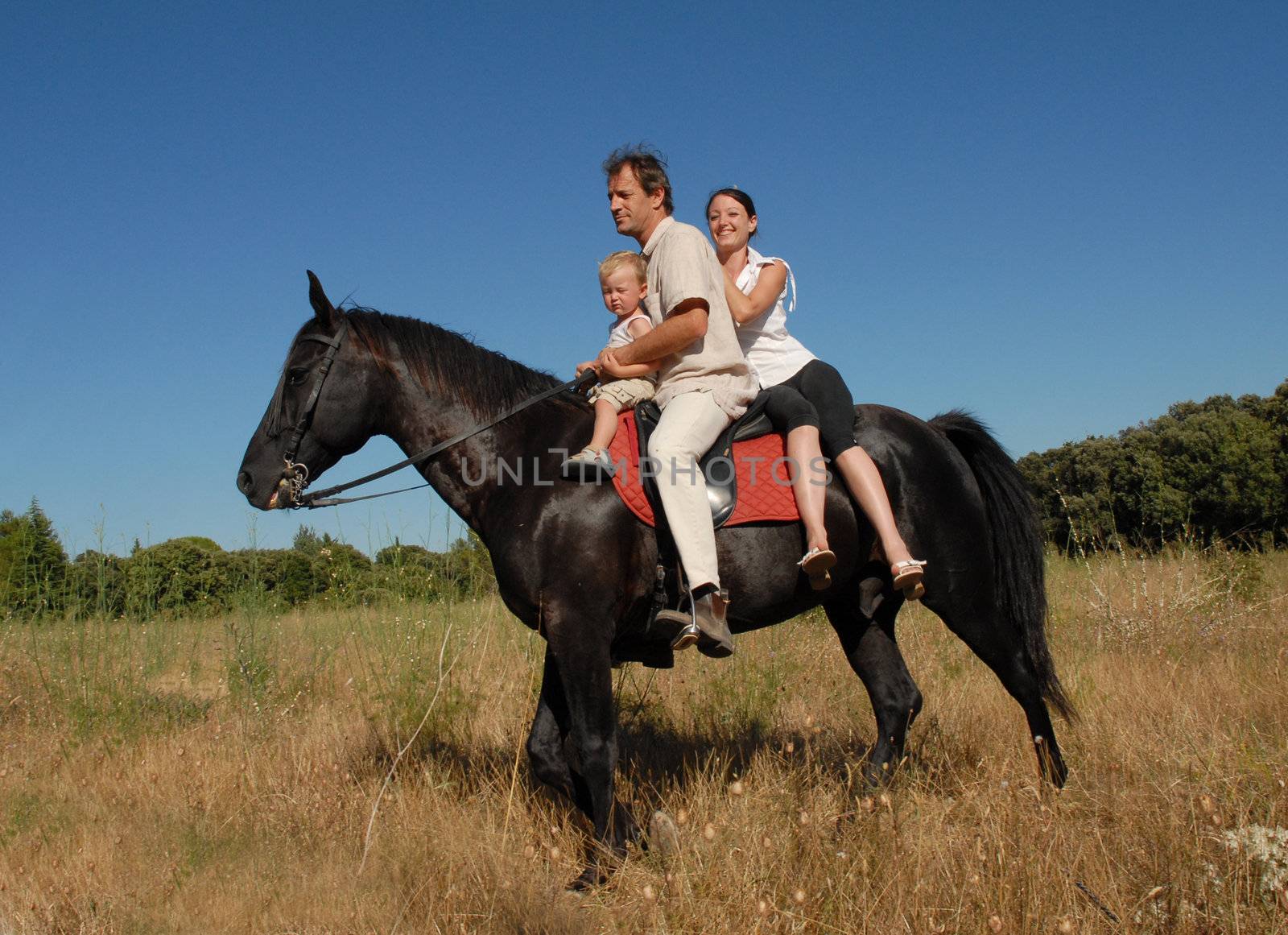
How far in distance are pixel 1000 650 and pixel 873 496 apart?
3.90ft

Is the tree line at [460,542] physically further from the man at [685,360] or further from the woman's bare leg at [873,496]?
the man at [685,360]

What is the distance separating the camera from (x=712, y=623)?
3.54 meters

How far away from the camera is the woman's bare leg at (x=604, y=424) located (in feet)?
12.3

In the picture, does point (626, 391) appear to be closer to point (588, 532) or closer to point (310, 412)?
point (588, 532)

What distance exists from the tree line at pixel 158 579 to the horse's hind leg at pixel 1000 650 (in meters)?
3.60

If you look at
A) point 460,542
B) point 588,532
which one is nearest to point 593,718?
point 588,532

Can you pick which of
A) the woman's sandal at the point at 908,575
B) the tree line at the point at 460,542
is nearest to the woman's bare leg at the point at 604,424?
the woman's sandal at the point at 908,575

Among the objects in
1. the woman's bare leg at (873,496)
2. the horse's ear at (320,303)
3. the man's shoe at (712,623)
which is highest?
the horse's ear at (320,303)

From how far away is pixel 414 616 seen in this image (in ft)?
20.2

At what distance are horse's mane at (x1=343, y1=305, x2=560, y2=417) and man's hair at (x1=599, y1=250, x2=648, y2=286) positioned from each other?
0.68 meters

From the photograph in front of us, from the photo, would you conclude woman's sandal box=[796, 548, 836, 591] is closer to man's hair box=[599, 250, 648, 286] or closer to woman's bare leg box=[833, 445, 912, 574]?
woman's bare leg box=[833, 445, 912, 574]

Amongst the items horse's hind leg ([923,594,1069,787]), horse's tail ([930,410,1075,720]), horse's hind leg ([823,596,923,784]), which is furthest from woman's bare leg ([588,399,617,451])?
horse's tail ([930,410,1075,720])

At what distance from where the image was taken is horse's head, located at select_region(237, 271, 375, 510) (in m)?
3.86

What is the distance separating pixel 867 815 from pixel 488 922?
1.50 metres
